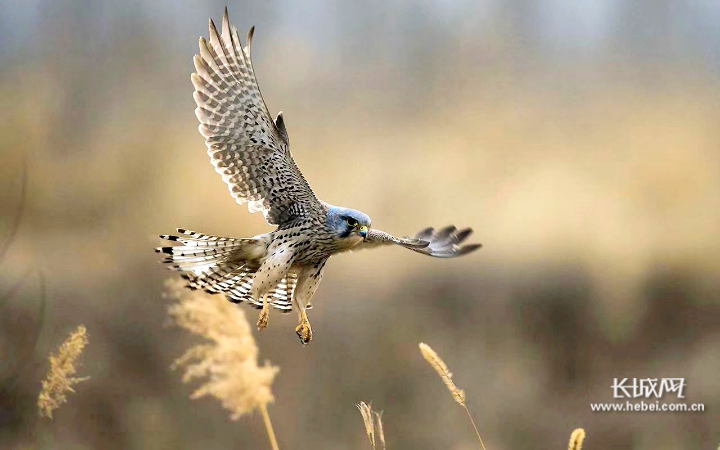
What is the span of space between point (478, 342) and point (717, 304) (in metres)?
1.99

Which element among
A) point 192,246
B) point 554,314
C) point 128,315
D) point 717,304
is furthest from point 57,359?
point 717,304

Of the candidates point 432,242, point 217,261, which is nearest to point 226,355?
point 217,261

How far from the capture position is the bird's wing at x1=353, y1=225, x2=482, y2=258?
3887 millimetres

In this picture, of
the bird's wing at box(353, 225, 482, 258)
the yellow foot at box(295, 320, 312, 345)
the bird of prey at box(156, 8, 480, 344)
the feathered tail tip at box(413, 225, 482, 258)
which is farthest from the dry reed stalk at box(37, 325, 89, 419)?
the feathered tail tip at box(413, 225, 482, 258)

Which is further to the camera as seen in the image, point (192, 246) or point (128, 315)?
point (128, 315)

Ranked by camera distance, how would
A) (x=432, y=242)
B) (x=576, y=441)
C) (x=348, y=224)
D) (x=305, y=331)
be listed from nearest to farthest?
1. (x=576, y=441)
2. (x=305, y=331)
3. (x=348, y=224)
4. (x=432, y=242)

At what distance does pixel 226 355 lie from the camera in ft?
10.00

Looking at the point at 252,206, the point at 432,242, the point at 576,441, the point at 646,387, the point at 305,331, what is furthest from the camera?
the point at 646,387

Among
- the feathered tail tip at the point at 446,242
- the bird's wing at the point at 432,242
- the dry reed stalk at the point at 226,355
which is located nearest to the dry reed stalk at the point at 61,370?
the dry reed stalk at the point at 226,355

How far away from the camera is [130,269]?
6676 millimetres

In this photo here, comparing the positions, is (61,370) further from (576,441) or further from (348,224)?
(576,441)

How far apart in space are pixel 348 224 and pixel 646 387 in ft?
12.6

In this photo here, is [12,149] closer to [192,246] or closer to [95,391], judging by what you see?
[95,391]

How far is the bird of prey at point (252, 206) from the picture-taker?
3541 millimetres
